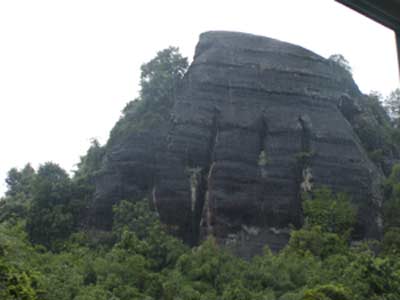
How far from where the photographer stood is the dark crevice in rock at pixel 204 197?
2023 centimetres

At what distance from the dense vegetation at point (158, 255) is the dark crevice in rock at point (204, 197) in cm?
120

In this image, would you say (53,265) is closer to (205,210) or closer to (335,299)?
(205,210)

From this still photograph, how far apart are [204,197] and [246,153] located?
98.3 inches

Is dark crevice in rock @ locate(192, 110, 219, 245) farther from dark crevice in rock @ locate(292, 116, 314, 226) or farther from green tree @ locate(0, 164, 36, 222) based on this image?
green tree @ locate(0, 164, 36, 222)

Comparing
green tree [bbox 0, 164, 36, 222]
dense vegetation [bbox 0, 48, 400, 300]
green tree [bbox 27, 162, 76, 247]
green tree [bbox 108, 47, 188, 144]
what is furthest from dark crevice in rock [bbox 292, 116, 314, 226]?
green tree [bbox 0, 164, 36, 222]

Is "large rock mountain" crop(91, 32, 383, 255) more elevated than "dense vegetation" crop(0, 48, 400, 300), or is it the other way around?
"large rock mountain" crop(91, 32, 383, 255)

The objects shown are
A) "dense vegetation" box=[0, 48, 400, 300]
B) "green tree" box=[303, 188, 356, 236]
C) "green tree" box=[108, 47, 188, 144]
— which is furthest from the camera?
"green tree" box=[108, 47, 188, 144]

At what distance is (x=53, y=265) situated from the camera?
1559cm

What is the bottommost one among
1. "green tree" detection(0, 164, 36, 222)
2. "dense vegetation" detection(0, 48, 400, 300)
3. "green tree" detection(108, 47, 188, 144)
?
"dense vegetation" detection(0, 48, 400, 300)

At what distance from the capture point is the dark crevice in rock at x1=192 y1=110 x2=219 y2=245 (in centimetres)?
2023

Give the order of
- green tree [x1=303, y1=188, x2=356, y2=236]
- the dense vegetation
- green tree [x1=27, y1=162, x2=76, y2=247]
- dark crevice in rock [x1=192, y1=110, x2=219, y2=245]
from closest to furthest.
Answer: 1. the dense vegetation
2. green tree [x1=303, y1=188, x2=356, y2=236]
3. dark crevice in rock [x1=192, y1=110, x2=219, y2=245]
4. green tree [x1=27, y1=162, x2=76, y2=247]

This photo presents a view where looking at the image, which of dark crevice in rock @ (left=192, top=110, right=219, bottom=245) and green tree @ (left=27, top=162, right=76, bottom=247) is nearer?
dark crevice in rock @ (left=192, top=110, right=219, bottom=245)

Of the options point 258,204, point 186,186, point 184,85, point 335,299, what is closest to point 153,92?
point 184,85

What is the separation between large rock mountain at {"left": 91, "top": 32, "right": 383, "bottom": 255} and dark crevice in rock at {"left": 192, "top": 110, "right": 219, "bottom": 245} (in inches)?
1.6
